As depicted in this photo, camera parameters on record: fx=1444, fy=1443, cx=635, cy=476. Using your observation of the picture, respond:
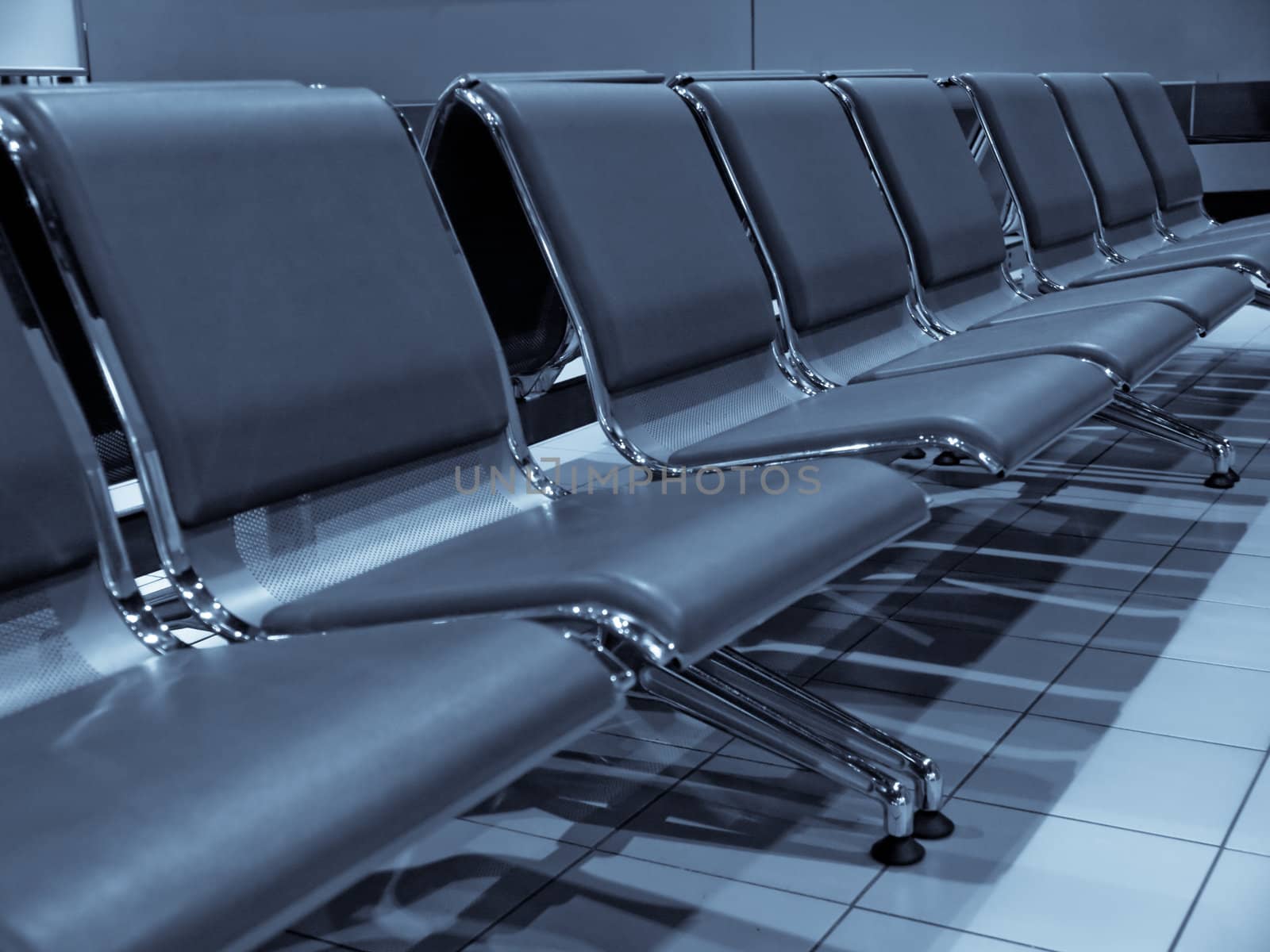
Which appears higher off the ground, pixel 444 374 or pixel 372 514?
pixel 444 374

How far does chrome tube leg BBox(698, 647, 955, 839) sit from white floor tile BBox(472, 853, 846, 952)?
0.62 ft

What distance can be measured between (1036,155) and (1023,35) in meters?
3.97

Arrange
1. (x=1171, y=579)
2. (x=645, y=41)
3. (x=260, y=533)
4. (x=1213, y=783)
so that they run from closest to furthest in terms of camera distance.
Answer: (x=260, y=533) < (x=1213, y=783) < (x=1171, y=579) < (x=645, y=41)

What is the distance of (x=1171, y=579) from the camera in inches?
94.0

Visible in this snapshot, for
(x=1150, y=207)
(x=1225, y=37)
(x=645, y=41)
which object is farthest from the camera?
(x=645, y=41)

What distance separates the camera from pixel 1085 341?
2.16m

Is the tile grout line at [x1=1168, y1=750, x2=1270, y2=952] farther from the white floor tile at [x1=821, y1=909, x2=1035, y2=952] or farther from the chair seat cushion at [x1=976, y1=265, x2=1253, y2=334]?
the chair seat cushion at [x1=976, y1=265, x2=1253, y2=334]

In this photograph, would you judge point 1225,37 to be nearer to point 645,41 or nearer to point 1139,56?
point 1139,56

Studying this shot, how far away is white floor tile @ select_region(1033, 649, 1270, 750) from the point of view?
1.81m

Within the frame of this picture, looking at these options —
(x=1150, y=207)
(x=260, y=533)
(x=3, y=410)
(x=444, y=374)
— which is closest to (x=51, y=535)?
(x=3, y=410)

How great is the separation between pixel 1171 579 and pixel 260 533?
1591mm

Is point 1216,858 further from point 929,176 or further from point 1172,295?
point 929,176

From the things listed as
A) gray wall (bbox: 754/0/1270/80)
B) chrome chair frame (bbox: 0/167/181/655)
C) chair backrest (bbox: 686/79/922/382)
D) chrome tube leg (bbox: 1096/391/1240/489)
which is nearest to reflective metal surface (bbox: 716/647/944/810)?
chrome chair frame (bbox: 0/167/181/655)

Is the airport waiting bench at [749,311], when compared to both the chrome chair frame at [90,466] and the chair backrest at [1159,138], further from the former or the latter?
the chair backrest at [1159,138]
